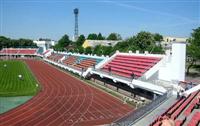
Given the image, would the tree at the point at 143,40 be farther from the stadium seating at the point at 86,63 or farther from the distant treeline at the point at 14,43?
the distant treeline at the point at 14,43

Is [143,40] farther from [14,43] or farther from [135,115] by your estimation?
[14,43]

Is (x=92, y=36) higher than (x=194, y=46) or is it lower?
higher

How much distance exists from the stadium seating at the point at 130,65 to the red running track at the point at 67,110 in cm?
445

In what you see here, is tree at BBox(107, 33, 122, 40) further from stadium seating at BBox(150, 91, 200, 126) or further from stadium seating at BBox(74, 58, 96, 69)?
stadium seating at BBox(150, 91, 200, 126)

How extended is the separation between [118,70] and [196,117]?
2256 cm

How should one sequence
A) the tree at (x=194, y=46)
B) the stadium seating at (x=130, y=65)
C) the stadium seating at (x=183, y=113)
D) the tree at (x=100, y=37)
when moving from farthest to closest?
1. the tree at (x=100, y=37)
2. the tree at (x=194, y=46)
3. the stadium seating at (x=130, y=65)
4. the stadium seating at (x=183, y=113)

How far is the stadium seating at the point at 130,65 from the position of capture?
30.9 metres

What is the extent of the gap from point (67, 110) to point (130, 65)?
14.0 m

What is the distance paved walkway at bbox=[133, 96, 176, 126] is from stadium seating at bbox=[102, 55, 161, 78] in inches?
479

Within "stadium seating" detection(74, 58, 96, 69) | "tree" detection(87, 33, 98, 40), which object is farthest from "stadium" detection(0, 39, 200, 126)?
"tree" detection(87, 33, 98, 40)

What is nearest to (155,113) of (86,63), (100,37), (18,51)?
(86,63)

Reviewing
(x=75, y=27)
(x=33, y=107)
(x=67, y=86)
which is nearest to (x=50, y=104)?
(x=33, y=107)

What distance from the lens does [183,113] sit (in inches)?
571

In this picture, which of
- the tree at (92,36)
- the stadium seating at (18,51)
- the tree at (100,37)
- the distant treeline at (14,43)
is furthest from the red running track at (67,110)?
the tree at (92,36)
